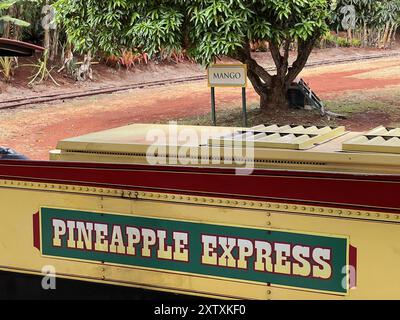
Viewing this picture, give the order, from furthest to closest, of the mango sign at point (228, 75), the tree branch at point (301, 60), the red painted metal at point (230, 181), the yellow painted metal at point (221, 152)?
1. the tree branch at point (301, 60)
2. the mango sign at point (228, 75)
3. the yellow painted metal at point (221, 152)
4. the red painted metal at point (230, 181)

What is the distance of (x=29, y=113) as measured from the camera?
53.1ft

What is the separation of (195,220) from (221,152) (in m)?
0.45

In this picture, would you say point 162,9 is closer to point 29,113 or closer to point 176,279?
point 29,113

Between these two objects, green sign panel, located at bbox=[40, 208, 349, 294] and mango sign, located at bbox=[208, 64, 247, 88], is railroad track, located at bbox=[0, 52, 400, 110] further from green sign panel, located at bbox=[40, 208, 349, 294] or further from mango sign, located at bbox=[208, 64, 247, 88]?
green sign panel, located at bbox=[40, 208, 349, 294]

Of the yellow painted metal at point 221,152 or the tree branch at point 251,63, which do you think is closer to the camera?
the yellow painted metal at point 221,152

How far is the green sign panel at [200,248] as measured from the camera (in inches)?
120

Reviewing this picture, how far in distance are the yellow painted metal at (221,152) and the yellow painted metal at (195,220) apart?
30 centimetres

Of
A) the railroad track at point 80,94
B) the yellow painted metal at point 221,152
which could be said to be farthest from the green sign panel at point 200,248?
the railroad track at point 80,94

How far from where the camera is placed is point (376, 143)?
335 centimetres

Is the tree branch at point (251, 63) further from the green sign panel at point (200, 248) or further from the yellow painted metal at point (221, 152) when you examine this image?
the green sign panel at point (200, 248)

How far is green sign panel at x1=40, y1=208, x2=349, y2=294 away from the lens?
3.05 meters

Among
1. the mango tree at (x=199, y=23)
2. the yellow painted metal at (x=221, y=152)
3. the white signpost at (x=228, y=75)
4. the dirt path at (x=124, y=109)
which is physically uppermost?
the mango tree at (x=199, y=23)

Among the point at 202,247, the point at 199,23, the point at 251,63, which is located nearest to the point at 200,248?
the point at 202,247

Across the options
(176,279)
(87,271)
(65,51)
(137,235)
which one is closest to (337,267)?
(176,279)
